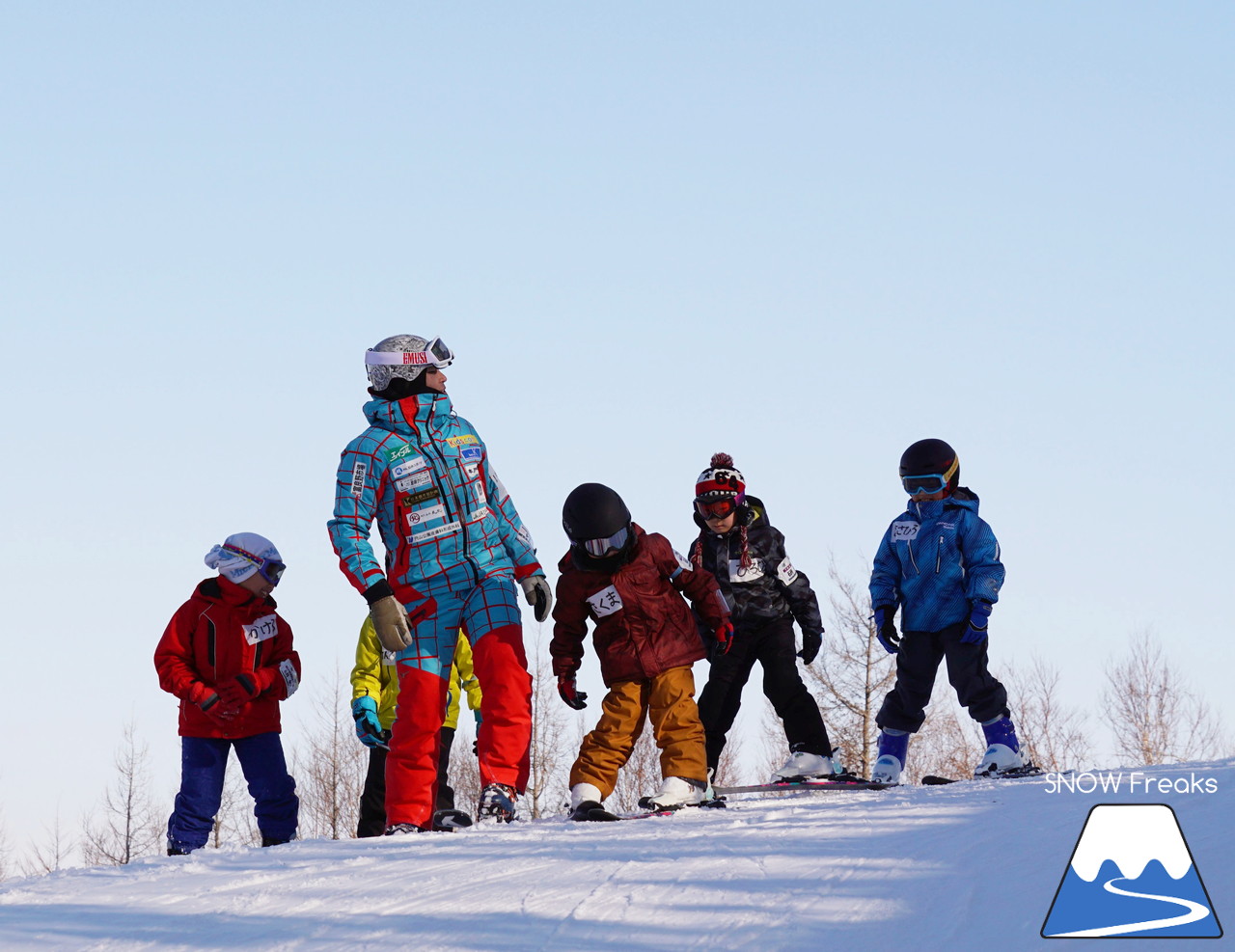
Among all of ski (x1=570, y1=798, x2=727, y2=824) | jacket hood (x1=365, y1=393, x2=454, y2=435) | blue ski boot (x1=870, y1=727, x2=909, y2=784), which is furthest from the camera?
blue ski boot (x1=870, y1=727, x2=909, y2=784)

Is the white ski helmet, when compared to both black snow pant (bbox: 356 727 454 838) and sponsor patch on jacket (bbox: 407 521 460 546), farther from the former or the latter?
black snow pant (bbox: 356 727 454 838)

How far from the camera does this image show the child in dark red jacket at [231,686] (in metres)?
7.62

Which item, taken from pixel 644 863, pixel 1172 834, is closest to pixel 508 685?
pixel 644 863

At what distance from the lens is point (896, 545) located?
8289 millimetres

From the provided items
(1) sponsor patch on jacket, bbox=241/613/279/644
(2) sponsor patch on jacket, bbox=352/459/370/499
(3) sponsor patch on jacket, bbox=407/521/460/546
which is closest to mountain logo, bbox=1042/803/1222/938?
(3) sponsor patch on jacket, bbox=407/521/460/546

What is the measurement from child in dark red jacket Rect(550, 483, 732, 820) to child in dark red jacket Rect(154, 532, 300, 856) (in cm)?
183

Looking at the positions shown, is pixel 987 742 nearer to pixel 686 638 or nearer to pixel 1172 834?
pixel 686 638

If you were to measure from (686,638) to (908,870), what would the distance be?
3027mm

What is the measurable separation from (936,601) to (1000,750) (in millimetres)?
921

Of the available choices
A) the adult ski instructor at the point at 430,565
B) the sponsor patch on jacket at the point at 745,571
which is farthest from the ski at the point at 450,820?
the sponsor patch on jacket at the point at 745,571

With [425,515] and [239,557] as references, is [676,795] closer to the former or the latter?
[425,515]

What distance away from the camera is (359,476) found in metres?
6.77

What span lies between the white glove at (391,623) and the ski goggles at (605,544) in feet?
3.63

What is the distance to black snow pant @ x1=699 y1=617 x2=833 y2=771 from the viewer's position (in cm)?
780
